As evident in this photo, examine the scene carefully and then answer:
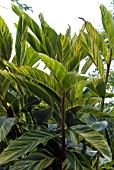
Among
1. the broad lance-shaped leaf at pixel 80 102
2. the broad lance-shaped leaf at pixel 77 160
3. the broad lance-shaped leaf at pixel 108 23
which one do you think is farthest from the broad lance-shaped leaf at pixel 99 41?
the broad lance-shaped leaf at pixel 77 160

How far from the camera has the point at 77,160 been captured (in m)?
0.69

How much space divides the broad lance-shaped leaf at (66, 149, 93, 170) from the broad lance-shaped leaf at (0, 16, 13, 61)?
1.09 feet

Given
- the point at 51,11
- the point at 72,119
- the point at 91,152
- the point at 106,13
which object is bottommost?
the point at 91,152

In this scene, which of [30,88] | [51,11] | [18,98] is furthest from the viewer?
[51,11]

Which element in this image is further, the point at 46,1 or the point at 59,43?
the point at 46,1

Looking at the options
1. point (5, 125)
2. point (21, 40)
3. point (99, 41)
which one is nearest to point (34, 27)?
point (21, 40)

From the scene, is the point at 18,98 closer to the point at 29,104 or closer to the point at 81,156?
the point at 29,104

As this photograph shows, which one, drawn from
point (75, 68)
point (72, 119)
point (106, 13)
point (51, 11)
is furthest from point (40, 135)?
point (51, 11)

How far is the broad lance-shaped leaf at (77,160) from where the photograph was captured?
67cm

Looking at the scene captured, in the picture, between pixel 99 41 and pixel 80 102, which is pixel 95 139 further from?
pixel 99 41

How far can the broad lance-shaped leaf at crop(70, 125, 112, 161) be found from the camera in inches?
24.0

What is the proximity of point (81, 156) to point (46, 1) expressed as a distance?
2.88 metres

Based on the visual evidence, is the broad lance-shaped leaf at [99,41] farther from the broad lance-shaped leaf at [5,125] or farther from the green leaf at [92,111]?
the broad lance-shaped leaf at [5,125]

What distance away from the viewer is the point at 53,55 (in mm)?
763
